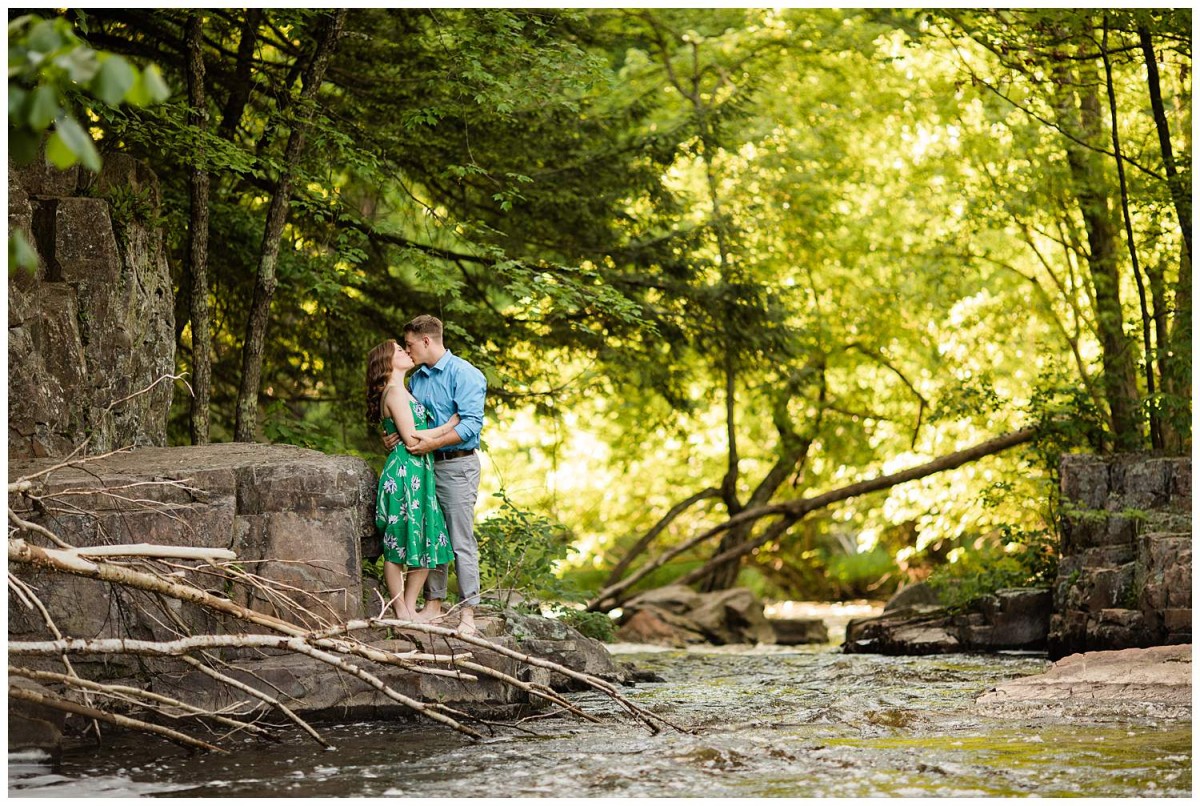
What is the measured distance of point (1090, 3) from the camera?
10.9 metres

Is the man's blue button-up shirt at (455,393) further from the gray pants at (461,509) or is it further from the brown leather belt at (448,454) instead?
the gray pants at (461,509)

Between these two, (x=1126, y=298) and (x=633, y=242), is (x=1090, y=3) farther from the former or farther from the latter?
(x=1126, y=298)

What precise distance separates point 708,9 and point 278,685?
1315 cm

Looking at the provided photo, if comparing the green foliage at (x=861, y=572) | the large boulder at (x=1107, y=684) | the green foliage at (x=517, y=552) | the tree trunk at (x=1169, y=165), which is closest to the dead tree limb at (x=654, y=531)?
the green foliage at (x=517, y=552)

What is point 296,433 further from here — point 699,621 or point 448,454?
point 699,621

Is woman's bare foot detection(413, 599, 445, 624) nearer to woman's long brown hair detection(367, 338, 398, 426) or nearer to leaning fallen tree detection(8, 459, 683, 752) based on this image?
leaning fallen tree detection(8, 459, 683, 752)

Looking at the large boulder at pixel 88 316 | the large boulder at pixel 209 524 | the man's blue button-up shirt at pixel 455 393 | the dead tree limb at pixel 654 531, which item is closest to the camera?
the large boulder at pixel 209 524

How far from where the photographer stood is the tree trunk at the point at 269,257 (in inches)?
431

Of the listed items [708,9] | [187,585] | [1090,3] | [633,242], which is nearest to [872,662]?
[633,242]

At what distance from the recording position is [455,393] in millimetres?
8453

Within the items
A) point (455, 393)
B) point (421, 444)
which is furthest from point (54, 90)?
point (455, 393)

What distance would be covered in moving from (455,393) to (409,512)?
0.85m

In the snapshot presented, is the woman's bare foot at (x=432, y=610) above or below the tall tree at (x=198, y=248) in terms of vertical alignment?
below

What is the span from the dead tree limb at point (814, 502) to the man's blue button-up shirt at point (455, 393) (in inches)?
315
